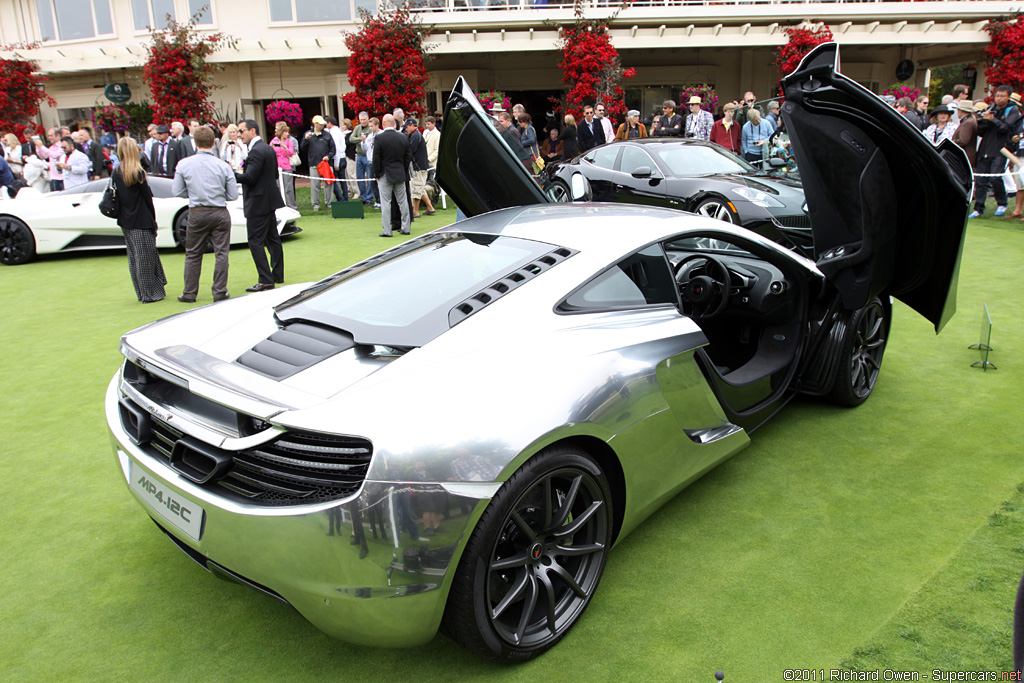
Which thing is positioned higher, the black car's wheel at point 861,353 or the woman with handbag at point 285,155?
the woman with handbag at point 285,155

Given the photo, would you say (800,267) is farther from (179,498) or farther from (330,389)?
(179,498)

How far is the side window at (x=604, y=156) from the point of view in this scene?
9.93 m

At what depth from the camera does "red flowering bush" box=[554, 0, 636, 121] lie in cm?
1875

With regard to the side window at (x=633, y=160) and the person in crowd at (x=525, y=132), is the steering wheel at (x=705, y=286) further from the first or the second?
the person in crowd at (x=525, y=132)

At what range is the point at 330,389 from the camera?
212 cm

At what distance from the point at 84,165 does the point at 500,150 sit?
12.0 m

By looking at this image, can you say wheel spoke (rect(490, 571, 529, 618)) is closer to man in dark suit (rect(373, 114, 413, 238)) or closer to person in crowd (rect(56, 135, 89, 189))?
man in dark suit (rect(373, 114, 413, 238))

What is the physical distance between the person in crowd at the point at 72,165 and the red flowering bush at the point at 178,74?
187 inches

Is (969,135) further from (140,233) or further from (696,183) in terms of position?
(140,233)

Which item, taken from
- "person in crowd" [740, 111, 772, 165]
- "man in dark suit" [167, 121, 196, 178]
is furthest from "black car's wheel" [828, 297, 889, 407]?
"man in dark suit" [167, 121, 196, 178]

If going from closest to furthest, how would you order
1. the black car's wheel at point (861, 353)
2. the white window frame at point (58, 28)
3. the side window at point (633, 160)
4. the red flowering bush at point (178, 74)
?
the black car's wheel at point (861, 353)
the side window at point (633, 160)
the red flowering bush at point (178, 74)
the white window frame at point (58, 28)

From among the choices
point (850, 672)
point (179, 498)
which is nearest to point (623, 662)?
point (850, 672)

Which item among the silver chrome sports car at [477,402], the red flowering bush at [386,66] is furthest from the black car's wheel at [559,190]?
the red flowering bush at [386,66]

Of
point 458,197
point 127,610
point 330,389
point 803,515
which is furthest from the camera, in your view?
point 458,197
